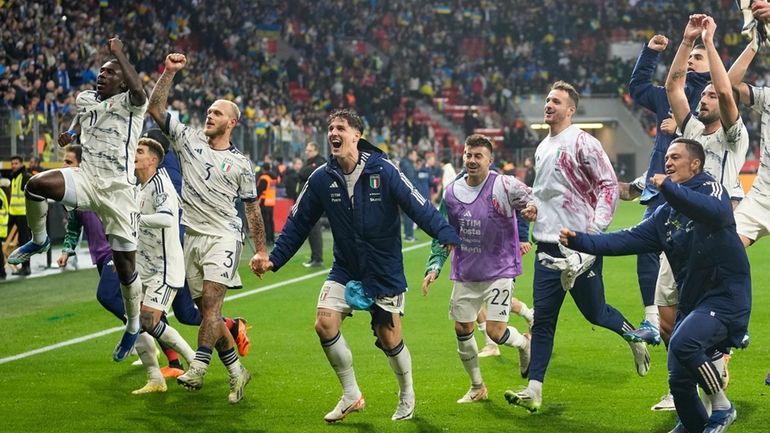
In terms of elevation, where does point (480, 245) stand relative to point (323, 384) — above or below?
above

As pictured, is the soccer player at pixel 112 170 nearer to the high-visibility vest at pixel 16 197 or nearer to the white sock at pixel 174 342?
the white sock at pixel 174 342

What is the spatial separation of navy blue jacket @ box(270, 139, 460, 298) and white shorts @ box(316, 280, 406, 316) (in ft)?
0.16

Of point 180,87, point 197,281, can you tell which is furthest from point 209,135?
point 180,87

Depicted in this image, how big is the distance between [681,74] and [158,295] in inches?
174

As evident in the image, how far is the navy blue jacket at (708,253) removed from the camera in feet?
22.3

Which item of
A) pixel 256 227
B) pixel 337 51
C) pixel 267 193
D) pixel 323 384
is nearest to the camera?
pixel 256 227

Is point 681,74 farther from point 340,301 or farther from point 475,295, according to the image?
point 340,301

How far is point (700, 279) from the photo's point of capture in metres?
6.93

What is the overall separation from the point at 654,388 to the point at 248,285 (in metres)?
9.39

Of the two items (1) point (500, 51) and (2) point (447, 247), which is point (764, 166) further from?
(1) point (500, 51)

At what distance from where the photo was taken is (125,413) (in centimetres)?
871

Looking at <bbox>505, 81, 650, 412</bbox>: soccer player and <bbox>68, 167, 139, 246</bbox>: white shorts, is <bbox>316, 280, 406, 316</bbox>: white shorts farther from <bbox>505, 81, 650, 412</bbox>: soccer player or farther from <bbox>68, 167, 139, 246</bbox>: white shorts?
<bbox>68, 167, 139, 246</bbox>: white shorts

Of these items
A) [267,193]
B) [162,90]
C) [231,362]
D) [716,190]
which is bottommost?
[267,193]

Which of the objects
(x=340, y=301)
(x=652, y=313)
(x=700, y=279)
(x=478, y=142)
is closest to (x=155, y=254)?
(x=340, y=301)
